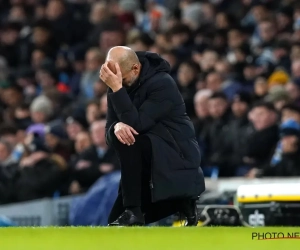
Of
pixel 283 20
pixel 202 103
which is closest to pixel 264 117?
pixel 202 103

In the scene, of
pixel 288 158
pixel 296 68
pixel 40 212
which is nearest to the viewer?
pixel 288 158

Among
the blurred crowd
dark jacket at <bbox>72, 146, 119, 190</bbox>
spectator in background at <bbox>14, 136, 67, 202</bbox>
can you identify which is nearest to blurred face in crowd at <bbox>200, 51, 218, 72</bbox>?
the blurred crowd

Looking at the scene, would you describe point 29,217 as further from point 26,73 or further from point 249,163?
point 26,73

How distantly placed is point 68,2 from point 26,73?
6.39 ft

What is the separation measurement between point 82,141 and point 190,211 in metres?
6.03

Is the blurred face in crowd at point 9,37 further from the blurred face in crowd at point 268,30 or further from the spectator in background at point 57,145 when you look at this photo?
the blurred face in crowd at point 268,30

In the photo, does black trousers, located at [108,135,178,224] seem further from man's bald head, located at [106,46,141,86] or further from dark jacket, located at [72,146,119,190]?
dark jacket, located at [72,146,119,190]

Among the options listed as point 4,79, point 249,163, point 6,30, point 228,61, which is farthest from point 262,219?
point 6,30

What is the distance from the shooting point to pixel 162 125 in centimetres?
786

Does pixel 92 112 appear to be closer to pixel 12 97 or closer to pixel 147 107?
pixel 12 97

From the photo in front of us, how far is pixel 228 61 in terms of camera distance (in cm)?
1479

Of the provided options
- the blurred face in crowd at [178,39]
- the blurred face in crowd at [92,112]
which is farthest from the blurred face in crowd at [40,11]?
the blurred face in crowd at [92,112]

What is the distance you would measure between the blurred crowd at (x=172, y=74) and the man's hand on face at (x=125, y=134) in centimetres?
443

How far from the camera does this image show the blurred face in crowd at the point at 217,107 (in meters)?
13.3
